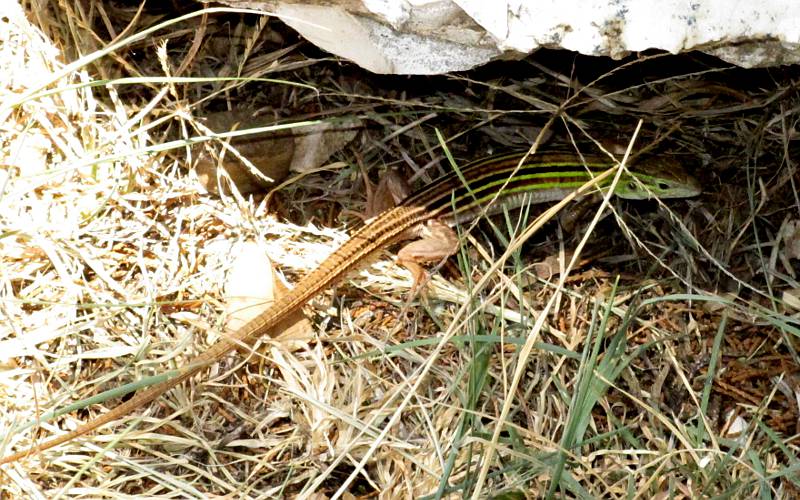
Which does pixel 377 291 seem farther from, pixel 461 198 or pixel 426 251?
pixel 461 198

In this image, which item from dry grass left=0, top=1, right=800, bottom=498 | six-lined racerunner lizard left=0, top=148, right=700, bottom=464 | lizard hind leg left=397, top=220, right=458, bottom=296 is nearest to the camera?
dry grass left=0, top=1, right=800, bottom=498

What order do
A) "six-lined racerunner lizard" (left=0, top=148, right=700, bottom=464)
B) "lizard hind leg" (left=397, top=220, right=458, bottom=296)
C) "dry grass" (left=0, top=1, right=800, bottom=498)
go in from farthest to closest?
"lizard hind leg" (left=397, top=220, right=458, bottom=296)
"six-lined racerunner lizard" (left=0, top=148, right=700, bottom=464)
"dry grass" (left=0, top=1, right=800, bottom=498)

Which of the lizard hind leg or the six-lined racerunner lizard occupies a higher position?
the six-lined racerunner lizard

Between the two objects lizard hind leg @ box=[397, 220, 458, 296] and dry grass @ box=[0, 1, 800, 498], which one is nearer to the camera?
dry grass @ box=[0, 1, 800, 498]

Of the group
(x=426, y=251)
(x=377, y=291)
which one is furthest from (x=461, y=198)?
(x=377, y=291)

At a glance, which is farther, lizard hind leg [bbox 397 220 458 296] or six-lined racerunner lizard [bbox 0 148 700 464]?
lizard hind leg [bbox 397 220 458 296]

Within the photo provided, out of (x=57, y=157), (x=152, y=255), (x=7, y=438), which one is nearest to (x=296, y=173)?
(x=152, y=255)

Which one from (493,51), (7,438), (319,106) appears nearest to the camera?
(7,438)

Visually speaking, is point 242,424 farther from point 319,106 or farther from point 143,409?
point 319,106
